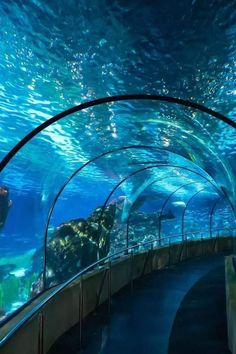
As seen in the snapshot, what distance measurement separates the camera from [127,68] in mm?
7605

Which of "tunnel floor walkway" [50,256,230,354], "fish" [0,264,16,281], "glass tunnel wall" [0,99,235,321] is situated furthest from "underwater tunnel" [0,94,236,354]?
"fish" [0,264,16,281]

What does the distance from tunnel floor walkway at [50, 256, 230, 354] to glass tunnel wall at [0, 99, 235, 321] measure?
2.11m

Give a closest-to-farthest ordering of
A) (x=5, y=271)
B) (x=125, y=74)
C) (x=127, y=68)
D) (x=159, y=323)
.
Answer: (x=159, y=323) < (x=127, y=68) < (x=125, y=74) < (x=5, y=271)

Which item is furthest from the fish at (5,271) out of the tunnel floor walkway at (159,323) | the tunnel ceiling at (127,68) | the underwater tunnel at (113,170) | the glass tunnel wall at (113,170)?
the tunnel floor walkway at (159,323)

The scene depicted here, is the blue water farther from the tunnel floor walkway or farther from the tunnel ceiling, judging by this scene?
the tunnel floor walkway

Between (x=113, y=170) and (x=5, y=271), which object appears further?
(x=5, y=271)

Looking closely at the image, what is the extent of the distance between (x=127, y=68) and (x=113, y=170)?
646 inches

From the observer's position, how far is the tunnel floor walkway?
5.59 m

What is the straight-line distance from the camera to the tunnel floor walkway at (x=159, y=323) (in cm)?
559

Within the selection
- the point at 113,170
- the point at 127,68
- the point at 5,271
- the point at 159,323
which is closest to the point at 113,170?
the point at 113,170

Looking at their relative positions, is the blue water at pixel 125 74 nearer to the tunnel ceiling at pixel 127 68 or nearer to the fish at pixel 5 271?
the tunnel ceiling at pixel 127 68

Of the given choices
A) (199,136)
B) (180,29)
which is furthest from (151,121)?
(180,29)

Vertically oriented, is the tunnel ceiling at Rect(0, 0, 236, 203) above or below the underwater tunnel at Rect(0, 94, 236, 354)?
above

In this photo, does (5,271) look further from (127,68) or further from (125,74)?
(127,68)
